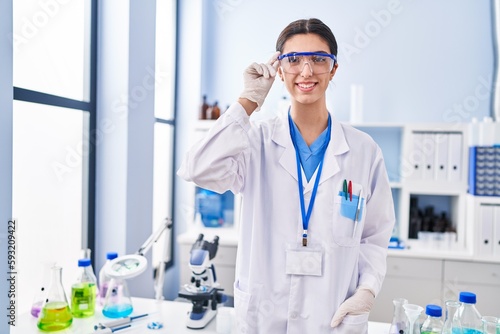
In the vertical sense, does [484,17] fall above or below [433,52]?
above

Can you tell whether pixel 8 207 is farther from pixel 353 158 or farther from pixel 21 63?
pixel 353 158

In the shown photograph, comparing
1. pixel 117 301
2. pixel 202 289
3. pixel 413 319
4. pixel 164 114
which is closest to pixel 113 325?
pixel 117 301

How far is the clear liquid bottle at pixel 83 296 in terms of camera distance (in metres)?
1.75

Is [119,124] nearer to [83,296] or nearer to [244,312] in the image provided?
[83,296]

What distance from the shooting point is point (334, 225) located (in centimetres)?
133

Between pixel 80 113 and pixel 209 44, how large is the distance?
1768mm

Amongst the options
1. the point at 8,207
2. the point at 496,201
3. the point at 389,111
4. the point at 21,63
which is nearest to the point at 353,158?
the point at 8,207

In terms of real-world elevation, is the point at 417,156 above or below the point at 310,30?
below

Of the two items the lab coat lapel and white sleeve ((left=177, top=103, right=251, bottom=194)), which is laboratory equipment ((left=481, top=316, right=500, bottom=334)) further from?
white sleeve ((left=177, top=103, right=251, bottom=194))

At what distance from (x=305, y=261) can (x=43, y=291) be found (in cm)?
106

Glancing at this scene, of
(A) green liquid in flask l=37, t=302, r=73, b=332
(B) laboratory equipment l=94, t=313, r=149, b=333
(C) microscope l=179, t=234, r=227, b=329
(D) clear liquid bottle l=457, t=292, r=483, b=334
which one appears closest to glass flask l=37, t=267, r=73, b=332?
(A) green liquid in flask l=37, t=302, r=73, b=332

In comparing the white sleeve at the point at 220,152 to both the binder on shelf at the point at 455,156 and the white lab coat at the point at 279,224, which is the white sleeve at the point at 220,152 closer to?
the white lab coat at the point at 279,224

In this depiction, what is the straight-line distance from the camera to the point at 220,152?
4.15 ft

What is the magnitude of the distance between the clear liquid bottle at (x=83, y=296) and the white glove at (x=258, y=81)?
3.26 ft
